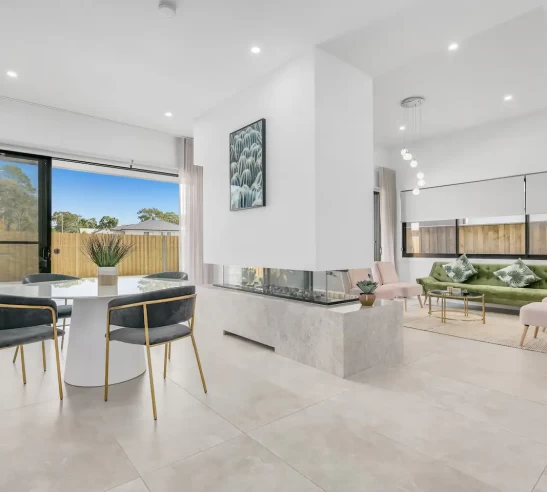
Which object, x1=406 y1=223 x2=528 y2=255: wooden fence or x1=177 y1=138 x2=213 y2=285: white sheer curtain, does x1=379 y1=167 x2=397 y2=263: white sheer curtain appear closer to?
x1=406 y1=223 x2=528 y2=255: wooden fence

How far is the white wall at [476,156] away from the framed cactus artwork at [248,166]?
4741mm

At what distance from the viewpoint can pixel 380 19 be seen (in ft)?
9.36

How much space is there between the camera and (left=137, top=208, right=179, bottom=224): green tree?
21.2 feet

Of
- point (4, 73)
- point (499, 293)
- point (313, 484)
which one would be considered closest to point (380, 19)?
point (313, 484)

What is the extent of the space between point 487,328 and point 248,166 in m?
3.72

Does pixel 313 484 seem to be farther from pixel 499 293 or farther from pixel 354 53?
pixel 499 293

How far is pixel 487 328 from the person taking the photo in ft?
15.2

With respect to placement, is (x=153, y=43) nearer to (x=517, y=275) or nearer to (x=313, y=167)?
(x=313, y=167)

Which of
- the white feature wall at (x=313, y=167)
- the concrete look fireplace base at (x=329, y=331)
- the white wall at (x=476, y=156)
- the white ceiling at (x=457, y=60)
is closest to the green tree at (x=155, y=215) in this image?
the white feature wall at (x=313, y=167)

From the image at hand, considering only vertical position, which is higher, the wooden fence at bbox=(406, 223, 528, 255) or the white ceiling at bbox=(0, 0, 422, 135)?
the white ceiling at bbox=(0, 0, 422, 135)

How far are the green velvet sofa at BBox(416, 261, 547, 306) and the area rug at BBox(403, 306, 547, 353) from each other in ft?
0.95

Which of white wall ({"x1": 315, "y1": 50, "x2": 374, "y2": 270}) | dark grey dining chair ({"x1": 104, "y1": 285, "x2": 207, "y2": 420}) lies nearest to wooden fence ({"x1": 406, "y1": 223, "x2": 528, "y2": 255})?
white wall ({"x1": 315, "y1": 50, "x2": 374, "y2": 270})

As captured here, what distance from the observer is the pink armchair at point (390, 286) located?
5.74 metres

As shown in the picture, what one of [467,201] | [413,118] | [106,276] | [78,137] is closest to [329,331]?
[106,276]
